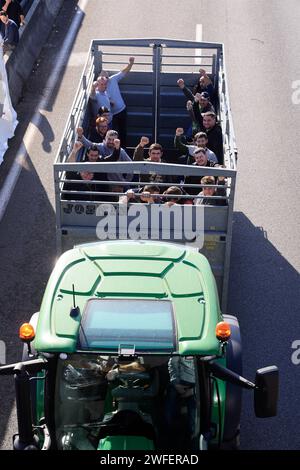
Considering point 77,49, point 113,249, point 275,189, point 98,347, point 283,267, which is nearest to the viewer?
point 98,347

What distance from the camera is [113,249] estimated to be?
869cm

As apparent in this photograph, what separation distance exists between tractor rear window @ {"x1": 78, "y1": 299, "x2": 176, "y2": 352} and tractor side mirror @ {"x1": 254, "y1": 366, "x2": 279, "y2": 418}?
0.77 meters

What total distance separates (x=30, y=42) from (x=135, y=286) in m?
12.4

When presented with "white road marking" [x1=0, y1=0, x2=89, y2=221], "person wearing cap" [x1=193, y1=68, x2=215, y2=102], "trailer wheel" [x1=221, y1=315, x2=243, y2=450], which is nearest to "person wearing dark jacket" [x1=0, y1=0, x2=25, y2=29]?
"white road marking" [x1=0, y1=0, x2=89, y2=221]

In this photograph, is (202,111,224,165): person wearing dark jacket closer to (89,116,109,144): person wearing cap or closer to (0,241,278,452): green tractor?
(89,116,109,144): person wearing cap

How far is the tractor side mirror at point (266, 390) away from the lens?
6.43 metres

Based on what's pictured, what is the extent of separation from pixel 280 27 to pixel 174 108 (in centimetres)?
831

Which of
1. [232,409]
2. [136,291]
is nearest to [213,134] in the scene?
[136,291]

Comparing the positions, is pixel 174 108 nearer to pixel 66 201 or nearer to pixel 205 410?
pixel 66 201

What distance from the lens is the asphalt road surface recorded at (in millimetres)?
10250

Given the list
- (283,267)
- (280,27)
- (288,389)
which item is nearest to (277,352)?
(288,389)

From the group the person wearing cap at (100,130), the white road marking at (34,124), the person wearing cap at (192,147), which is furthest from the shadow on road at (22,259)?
the person wearing cap at (192,147)

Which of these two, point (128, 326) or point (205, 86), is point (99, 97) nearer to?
point (205, 86)
